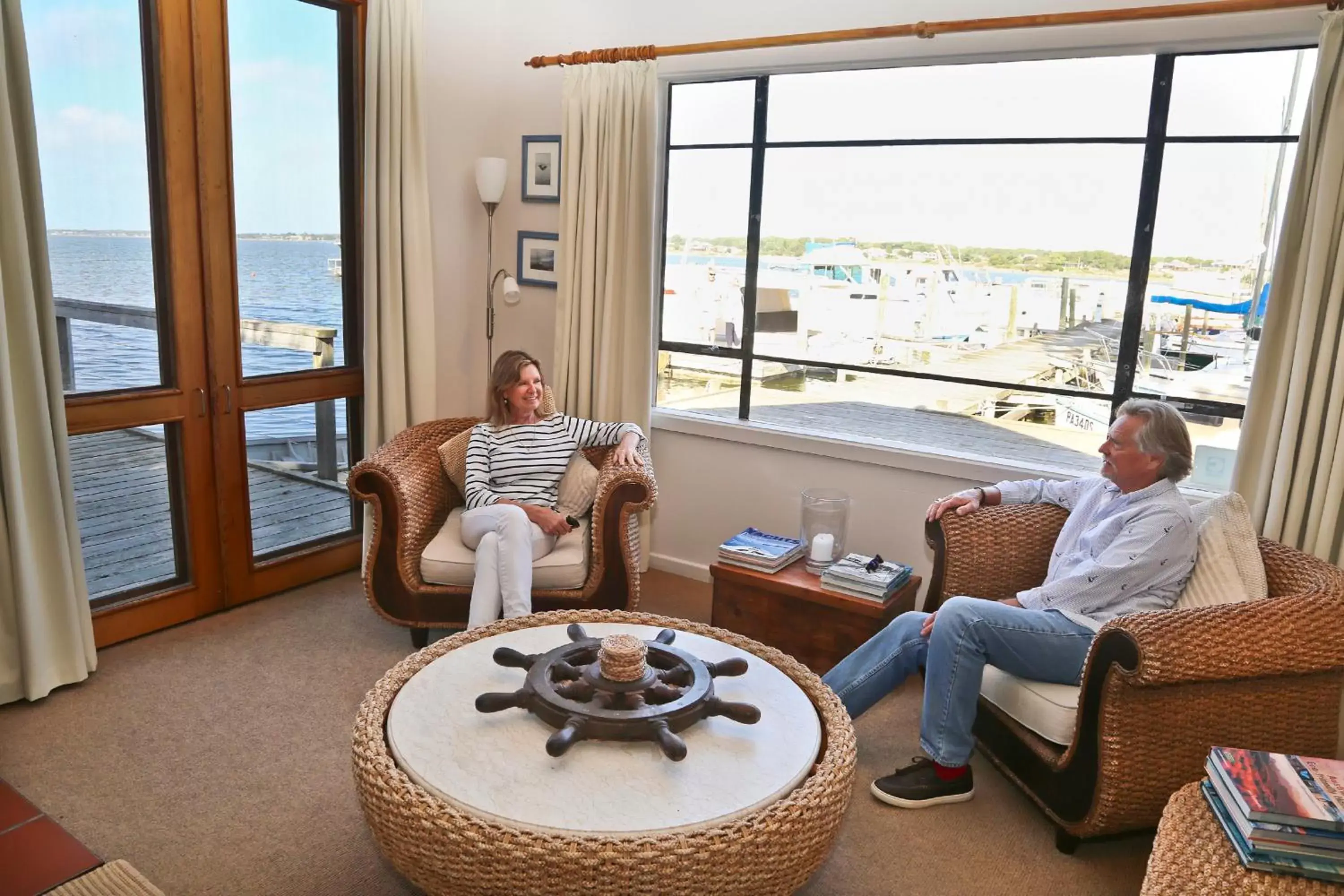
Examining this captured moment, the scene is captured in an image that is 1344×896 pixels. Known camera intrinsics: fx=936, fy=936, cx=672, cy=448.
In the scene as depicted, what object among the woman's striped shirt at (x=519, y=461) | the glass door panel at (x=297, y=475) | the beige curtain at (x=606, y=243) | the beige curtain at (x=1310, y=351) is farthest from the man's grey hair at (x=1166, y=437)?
the glass door panel at (x=297, y=475)

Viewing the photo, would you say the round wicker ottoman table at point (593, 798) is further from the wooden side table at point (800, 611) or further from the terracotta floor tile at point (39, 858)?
the wooden side table at point (800, 611)

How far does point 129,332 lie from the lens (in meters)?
3.20

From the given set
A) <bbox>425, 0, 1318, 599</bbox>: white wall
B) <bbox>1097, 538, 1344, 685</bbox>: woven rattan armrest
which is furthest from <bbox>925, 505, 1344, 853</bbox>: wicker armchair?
<bbox>425, 0, 1318, 599</bbox>: white wall

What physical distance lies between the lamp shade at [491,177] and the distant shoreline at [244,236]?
0.64 m

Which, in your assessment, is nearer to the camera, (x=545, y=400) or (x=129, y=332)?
(x=129, y=332)

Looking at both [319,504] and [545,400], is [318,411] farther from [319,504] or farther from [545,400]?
[545,400]

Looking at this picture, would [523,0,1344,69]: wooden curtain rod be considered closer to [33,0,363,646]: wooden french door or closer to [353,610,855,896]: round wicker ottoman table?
[33,0,363,646]: wooden french door

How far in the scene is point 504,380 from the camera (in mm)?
3350

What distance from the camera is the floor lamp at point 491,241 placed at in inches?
159

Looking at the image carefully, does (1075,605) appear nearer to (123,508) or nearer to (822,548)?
(822,548)

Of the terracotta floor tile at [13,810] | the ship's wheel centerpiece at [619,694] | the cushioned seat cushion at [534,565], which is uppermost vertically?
the ship's wheel centerpiece at [619,694]

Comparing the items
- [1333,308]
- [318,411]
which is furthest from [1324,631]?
[318,411]

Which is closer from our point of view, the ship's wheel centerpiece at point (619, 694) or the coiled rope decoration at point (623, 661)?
the ship's wheel centerpiece at point (619, 694)

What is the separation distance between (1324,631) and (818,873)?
1.29 m
